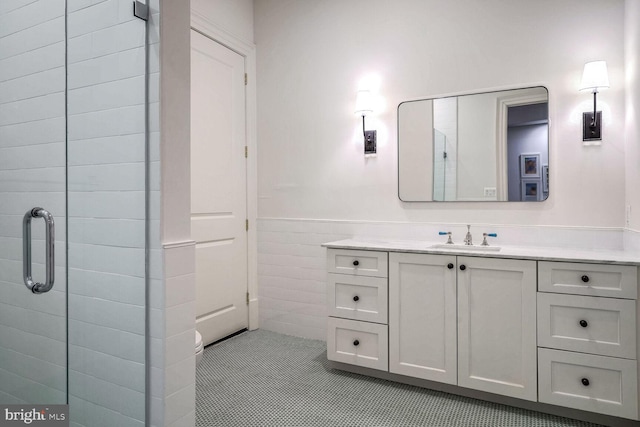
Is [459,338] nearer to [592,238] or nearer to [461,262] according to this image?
[461,262]

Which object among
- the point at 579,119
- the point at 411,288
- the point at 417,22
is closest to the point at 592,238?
the point at 579,119

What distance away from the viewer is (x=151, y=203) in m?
1.54

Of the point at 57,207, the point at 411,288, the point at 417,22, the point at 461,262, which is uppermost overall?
the point at 417,22

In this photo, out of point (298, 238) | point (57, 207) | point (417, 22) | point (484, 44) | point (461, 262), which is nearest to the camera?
point (57, 207)

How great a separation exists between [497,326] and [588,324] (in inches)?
16.2

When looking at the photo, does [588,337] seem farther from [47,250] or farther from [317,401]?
[47,250]

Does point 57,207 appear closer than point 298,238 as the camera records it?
Yes

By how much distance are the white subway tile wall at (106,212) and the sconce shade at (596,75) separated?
2.33 metres

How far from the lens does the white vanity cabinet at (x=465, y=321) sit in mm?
2148

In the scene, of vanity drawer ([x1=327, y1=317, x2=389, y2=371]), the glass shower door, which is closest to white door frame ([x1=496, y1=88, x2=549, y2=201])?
vanity drawer ([x1=327, y1=317, x2=389, y2=371])

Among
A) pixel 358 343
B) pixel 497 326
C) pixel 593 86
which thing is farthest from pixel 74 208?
pixel 593 86

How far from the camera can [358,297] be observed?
8.51 feet

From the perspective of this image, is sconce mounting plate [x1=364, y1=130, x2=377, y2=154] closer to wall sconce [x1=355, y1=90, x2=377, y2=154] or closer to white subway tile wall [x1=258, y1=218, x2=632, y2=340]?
wall sconce [x1=355, y1=90, x2=377, y2=154]

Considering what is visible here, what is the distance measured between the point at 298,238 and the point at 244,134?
1007 mm
